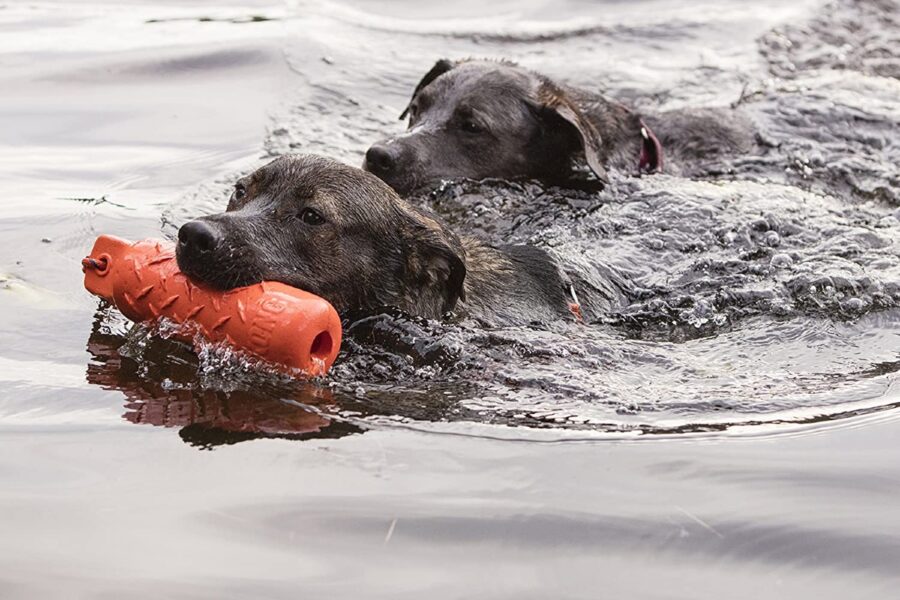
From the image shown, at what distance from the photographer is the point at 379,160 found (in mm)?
9164

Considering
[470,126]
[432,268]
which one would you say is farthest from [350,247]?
[470,126]

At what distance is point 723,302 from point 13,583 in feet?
15.1

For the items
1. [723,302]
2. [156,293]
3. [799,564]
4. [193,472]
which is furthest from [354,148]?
[799,564]

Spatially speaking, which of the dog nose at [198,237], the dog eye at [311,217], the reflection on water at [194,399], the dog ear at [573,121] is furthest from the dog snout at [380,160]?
the dog nose at [198,237]

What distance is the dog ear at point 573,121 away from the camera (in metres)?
9.88

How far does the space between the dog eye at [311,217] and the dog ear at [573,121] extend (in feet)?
11.6

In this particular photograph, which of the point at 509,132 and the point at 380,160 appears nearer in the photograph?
the point at 380,160

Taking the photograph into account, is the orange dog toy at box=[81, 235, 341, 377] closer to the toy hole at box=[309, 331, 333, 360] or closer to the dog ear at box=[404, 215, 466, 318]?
the toy hole at box=[309, 331, 333, 360]

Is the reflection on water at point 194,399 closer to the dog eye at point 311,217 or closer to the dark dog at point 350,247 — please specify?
the dark dog at point 350,247

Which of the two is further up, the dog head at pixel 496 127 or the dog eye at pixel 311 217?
the dog eye at pixel 311 217

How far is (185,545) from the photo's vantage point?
4.80 m

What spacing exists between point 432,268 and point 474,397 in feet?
2.99

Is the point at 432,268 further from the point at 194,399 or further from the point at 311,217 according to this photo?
the point at 194,399

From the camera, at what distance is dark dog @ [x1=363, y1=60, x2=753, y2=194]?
31.9 feet
